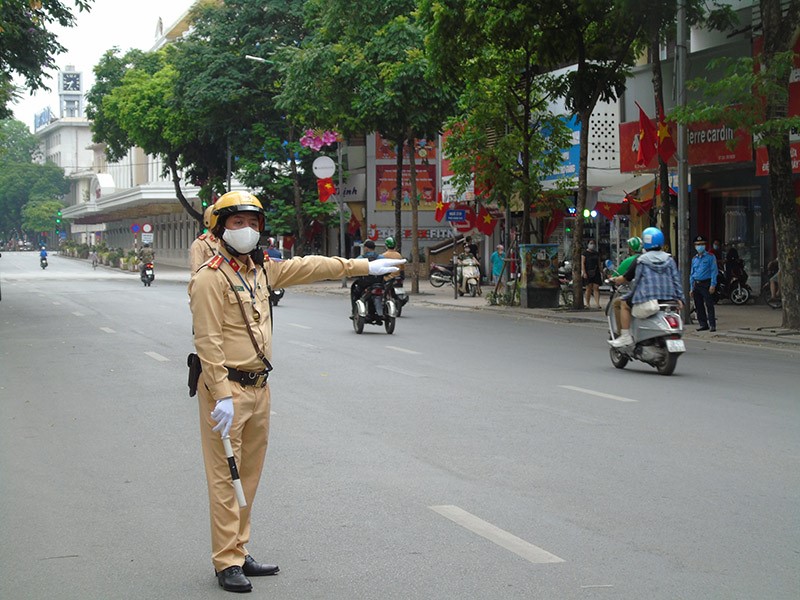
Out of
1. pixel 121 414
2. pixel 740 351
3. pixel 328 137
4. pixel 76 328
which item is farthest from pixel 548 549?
pixel 328 137

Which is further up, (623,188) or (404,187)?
(404,187)

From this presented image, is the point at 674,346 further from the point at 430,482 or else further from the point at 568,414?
the point at 430,482

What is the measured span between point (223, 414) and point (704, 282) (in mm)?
17290

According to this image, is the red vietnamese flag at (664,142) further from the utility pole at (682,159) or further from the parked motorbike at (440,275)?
the parked motorbike at (440,275)

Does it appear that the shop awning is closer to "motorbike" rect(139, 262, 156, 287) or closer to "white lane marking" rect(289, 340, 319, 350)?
"white lane marking" rect(289, 340, 319, 350)

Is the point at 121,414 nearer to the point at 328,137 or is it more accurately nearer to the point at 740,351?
the point at 740,351

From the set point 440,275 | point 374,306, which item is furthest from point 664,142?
point 440,275

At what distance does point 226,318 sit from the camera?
561 centimetres

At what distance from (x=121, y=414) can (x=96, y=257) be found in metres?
67.7

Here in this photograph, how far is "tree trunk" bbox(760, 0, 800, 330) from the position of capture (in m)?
20.1

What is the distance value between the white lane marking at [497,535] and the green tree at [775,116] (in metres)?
14.1

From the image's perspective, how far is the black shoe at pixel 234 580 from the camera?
5457 millimetres

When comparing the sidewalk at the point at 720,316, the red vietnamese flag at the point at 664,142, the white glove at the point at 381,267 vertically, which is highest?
the red vietnamese flag at the point at 664,142

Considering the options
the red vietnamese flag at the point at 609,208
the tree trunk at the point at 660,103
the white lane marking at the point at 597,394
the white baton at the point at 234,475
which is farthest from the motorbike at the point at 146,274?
the white baton at the point at 234,475
